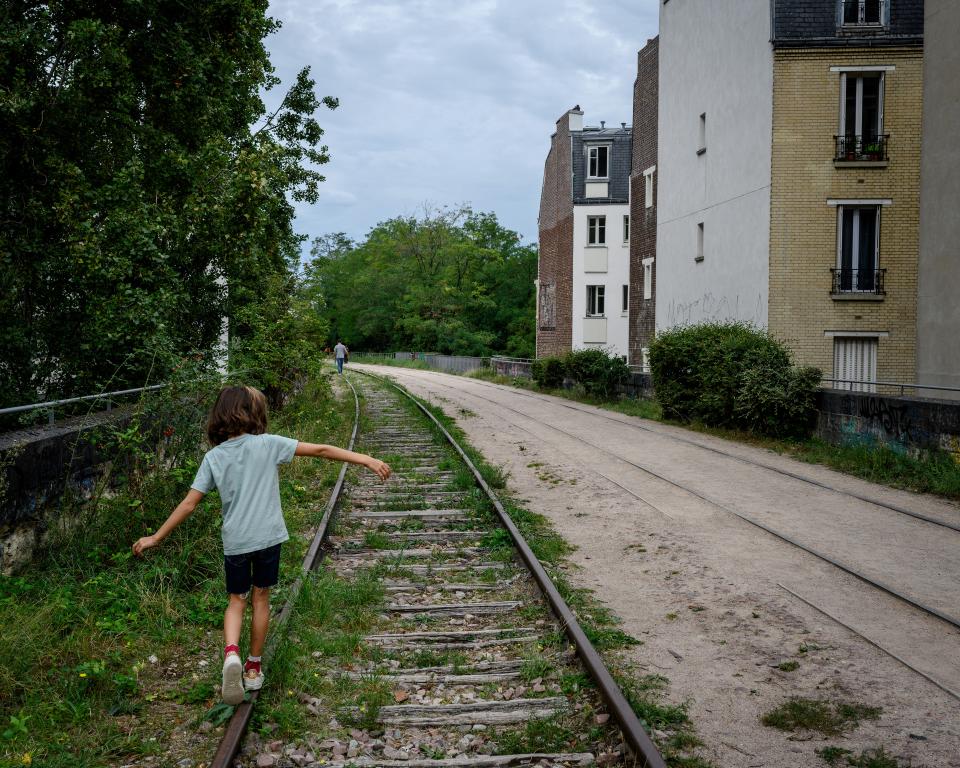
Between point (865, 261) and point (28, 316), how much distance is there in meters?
19.6

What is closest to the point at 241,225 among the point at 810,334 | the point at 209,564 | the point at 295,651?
the point at 209,564

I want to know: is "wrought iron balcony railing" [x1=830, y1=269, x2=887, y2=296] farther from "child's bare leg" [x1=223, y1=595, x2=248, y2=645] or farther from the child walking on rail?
"child's bare leg" [x1=223, y1=595, x2=248, y2=645]

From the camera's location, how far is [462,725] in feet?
14.3

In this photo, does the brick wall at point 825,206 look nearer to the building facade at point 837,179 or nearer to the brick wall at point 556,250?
the building facade at point 837,179

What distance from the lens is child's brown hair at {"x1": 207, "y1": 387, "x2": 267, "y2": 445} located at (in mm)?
4594

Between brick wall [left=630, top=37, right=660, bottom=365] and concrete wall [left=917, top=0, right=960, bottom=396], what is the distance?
1336cm

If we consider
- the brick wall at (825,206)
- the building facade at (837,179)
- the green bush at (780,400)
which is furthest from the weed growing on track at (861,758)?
the brick wall at (825,206)

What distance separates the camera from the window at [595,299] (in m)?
44.2

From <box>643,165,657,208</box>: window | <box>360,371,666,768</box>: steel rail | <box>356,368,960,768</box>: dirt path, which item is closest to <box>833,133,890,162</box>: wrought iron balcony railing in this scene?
<box>643,165,657,208</box>: window

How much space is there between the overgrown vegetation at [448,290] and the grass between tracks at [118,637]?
61.2m

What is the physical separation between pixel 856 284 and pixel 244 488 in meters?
20.8

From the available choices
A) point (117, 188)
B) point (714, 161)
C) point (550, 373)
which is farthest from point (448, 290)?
point (117, 188)

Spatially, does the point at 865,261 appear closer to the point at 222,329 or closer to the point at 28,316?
the point at 222,329

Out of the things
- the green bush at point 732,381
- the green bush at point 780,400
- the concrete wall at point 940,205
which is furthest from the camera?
the green bush at point 732,381
